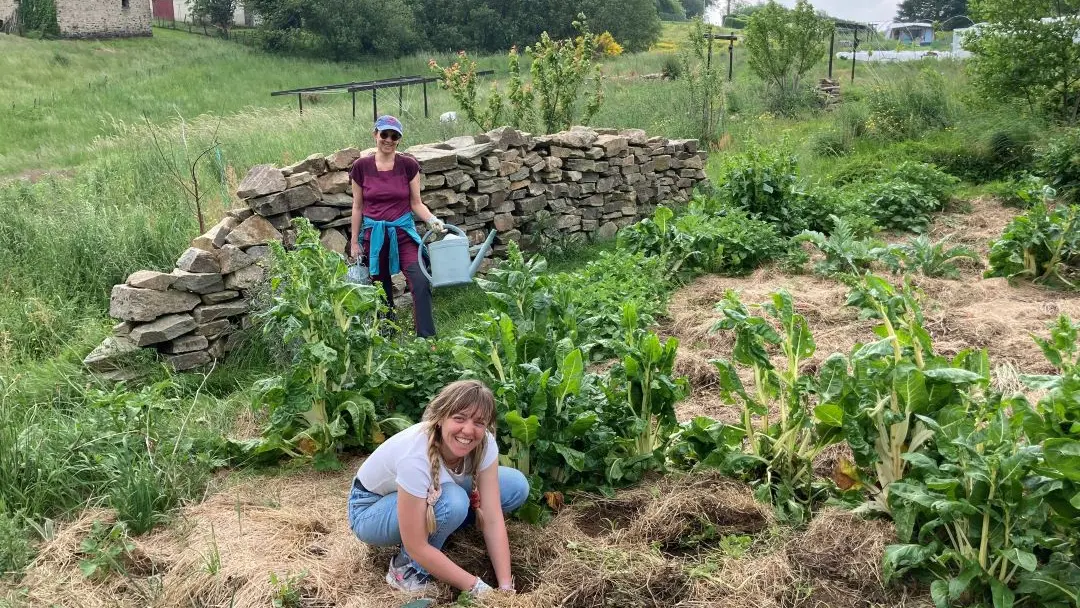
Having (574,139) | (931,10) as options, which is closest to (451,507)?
(574,139)

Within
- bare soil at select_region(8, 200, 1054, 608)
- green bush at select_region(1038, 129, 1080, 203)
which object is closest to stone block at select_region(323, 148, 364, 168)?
bare soil at select_region(8, 200, 1054, 608)

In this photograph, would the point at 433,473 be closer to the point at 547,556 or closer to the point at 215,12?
the point at 547,556

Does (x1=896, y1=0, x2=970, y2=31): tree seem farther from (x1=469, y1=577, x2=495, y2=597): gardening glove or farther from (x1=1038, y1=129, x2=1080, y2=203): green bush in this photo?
(x1=469, y1=577, x2=495, y2=597): gardening glove

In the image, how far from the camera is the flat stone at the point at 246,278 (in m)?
5.76

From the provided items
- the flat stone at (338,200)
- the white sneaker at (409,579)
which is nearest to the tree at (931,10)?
the flat stone at (338,200)

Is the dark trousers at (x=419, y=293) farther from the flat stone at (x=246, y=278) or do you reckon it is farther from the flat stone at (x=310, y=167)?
the flat stone at (x=310, y=167)

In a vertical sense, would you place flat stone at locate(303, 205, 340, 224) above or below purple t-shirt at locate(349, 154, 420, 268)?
below

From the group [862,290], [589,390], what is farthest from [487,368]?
[862,290]

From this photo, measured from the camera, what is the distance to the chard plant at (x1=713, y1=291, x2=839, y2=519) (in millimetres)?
3480

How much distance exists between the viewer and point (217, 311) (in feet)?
18.7

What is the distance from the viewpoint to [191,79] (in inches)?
828

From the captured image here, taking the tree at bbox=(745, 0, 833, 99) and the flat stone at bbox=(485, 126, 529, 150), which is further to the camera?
the tree at bbox=(745, 0, 833, 99)

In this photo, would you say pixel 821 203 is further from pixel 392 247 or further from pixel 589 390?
pixel 589 390

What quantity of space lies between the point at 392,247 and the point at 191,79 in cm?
1782
